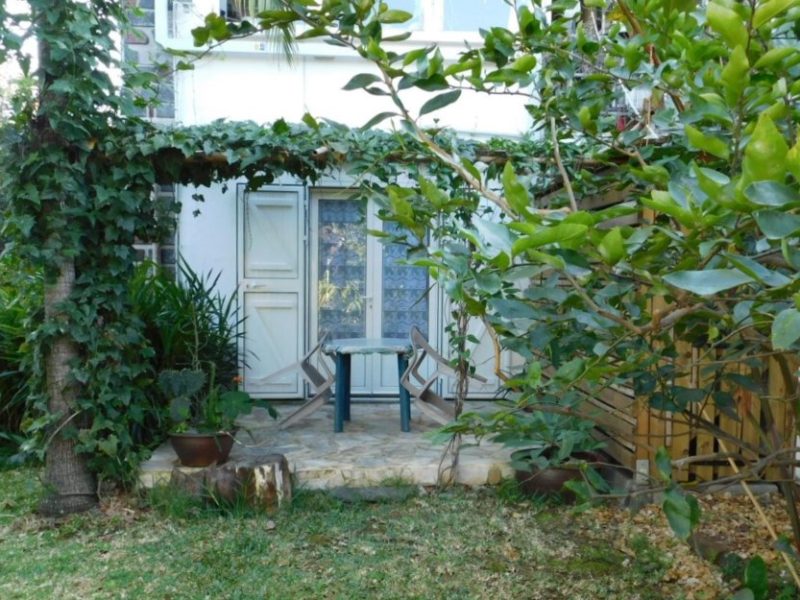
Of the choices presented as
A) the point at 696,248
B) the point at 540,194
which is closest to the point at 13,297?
the point at 540,194

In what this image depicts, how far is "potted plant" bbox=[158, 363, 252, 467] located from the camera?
440cm

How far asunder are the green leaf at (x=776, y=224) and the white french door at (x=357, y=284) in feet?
19.5

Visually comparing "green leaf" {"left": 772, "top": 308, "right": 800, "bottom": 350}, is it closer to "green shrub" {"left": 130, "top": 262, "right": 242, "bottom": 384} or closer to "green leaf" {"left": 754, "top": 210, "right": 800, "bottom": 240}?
"green leaf" {"left": 754, "top": 210, "right": 800, "bottom": 240}

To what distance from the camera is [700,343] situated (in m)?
2.13

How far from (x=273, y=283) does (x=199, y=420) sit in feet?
7.33

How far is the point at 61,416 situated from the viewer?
4121 mm

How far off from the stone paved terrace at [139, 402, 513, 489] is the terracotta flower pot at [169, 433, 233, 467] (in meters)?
0.14

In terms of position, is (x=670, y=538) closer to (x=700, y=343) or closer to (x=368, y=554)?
(x=368, y=554)

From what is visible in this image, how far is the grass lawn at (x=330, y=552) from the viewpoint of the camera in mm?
3264

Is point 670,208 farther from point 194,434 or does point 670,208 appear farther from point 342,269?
point 342,269

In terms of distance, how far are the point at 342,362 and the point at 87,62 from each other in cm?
268

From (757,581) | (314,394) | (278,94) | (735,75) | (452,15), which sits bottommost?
(314,394)

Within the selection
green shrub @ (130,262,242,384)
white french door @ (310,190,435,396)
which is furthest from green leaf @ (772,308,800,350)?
white french door @ (310,190,435,396)

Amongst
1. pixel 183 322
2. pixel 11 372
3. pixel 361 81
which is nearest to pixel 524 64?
pixel 361 81
